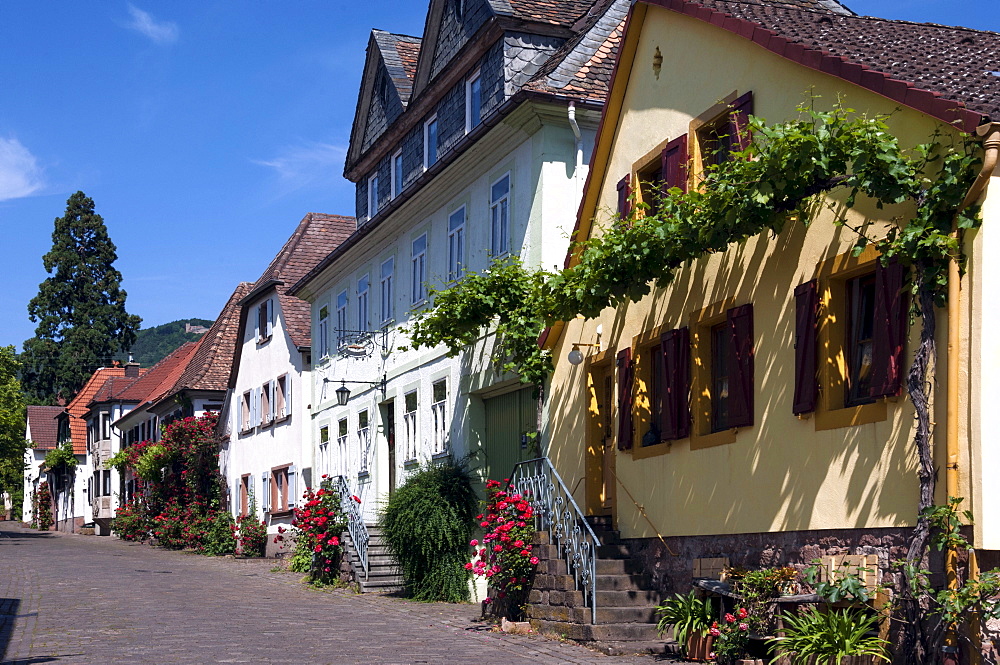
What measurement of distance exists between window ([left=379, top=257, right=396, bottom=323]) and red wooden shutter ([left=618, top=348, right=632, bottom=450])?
9.61 meters

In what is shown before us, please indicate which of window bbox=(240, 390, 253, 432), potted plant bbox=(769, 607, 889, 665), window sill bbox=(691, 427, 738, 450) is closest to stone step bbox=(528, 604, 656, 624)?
window sill bbox=(691, 427, 738, 450)

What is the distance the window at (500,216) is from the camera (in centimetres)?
1878

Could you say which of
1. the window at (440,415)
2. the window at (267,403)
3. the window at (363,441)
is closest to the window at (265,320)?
A: the window at (267,403)

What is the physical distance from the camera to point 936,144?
31.5ft

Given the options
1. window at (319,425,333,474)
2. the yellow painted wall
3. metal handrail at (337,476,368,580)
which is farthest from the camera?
window at (319,425,333,474)

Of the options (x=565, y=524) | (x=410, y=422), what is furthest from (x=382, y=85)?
(x=565, y=524)

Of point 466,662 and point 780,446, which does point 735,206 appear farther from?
point 466,662

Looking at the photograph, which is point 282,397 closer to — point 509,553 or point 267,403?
point 267,403

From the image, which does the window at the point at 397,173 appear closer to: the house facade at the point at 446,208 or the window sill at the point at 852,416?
the house facade at the point at 446,208

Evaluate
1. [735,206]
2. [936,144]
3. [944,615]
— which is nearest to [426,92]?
[735,206]

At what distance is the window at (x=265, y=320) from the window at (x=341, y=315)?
662 cm

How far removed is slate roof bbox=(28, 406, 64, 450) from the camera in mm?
75375

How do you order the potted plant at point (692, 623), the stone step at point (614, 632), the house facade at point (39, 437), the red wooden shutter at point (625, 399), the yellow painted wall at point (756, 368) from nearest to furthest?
the yellow painted wall at point (756, 368), the potted plant at point (692, 623), the stone step at point (614, 632), the red wooden shutter at point (625, 399), the house facade at point (39, 437)

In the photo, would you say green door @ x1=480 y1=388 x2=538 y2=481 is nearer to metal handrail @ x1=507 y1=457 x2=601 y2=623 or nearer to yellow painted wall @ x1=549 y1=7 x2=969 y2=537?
yellow painted wall @ x1=549 y1=7 x2=969 y2=537
